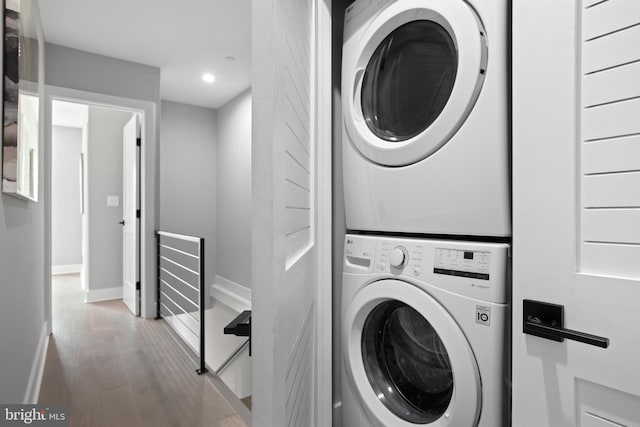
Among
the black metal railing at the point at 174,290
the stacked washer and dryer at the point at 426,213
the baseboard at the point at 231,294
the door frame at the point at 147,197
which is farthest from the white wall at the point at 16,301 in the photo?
the baseboard at the point at 231,294

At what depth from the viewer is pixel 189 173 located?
4539 mm

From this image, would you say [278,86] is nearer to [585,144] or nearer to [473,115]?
[473,115]

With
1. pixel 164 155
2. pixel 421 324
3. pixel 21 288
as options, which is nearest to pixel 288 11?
pixel 421 324

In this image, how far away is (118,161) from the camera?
Answer: 4246mm

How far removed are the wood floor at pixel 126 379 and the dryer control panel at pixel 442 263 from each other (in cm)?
131

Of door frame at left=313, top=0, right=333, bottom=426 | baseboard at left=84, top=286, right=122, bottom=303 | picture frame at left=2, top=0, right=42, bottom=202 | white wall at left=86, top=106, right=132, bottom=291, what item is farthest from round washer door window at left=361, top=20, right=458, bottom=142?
baseboard at left=84, top=286, right=122, bottom=303

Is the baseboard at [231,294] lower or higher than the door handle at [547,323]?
lower

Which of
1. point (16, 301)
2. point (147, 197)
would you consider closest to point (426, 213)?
point (16, 301)

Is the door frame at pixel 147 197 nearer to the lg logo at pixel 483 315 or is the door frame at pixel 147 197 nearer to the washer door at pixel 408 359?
the washer door at pixel 408 359

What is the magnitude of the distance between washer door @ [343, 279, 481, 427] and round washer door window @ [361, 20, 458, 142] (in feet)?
1.80

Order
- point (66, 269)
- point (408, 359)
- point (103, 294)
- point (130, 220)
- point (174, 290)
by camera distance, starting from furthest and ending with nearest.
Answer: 1. point (66, 269)
2. point (103, 294)
3. point (130, 220)
4. point (174, 290)
5. point (408, 359)

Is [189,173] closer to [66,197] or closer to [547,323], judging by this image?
[66,197]

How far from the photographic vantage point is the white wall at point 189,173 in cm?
437

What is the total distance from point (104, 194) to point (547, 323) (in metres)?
4.70
